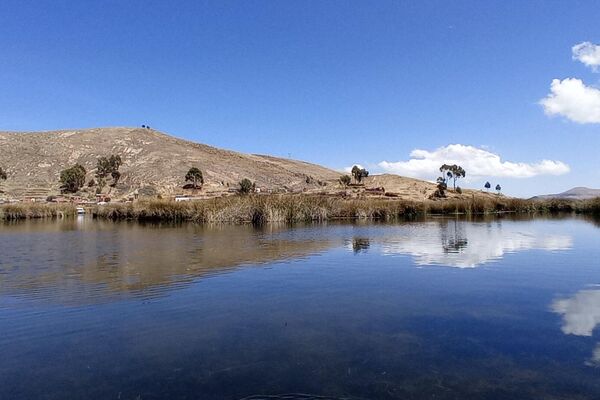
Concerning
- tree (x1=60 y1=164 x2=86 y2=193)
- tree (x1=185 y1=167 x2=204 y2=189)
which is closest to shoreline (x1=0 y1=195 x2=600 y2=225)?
tree (x1=60 y1=164 x2=86 y2=193)

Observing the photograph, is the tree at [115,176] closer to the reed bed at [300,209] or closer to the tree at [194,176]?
the tree at [194,176]

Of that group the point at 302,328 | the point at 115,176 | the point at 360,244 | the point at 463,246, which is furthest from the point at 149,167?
the point at 302,328

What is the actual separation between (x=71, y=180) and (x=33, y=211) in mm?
32333

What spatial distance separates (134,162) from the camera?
105875 mm

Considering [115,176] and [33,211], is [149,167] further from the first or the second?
[33,211]

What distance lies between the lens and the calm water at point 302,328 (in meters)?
5.90

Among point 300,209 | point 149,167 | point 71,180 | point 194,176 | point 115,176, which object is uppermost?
point 149,167

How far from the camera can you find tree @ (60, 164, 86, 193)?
87938 mm

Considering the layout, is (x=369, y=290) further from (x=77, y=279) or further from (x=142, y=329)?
(x=77, y=279)

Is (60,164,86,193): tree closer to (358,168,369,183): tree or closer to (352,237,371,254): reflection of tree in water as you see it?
(358,168,369,183): tree

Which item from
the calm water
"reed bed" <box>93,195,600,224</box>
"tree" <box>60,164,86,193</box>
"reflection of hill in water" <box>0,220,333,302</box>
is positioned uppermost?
"tree" <box>60,164,86,193</box>

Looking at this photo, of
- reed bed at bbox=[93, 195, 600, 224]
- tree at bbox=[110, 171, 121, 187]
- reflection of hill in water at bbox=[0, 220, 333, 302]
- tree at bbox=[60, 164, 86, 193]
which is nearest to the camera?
reflection of hill in water at bbox=[0, 220, 333, 302]

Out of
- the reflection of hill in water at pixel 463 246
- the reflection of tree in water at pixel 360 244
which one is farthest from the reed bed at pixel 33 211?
the reflection of hill in water at pixel 463 246

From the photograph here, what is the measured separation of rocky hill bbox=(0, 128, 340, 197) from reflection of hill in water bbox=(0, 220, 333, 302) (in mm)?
64401
